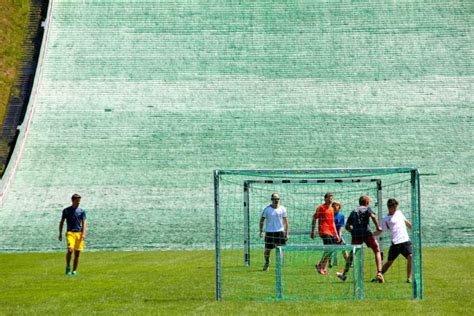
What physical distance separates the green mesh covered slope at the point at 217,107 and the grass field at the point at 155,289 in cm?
357

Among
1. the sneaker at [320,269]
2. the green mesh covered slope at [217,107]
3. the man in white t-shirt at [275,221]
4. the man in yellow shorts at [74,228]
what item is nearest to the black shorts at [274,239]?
the man in white t-shirt at [275,221]

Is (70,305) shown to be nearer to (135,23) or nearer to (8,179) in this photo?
(8,179)

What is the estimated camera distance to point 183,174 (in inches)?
1118

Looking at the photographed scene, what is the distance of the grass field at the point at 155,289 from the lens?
13.1 m

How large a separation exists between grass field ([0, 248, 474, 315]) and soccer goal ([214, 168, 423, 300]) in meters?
0.48

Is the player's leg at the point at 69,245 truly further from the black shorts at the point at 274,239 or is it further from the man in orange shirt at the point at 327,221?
the man in orange shirt at the point at 327,221

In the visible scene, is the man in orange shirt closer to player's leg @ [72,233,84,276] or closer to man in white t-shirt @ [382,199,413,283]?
man in white t-shirt @ [382,199,413,283]

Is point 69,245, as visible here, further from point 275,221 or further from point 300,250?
point 300,250

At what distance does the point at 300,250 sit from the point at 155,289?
255 cm

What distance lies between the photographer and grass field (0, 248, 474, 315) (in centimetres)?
1305

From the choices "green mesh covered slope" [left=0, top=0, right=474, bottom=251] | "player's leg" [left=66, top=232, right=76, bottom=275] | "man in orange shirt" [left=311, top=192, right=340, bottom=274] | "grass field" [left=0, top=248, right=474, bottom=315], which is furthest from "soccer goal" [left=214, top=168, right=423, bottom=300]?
"player's leg" [left=66, top=232, right=76, bottom=275]

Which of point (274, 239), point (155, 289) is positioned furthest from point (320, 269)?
point (155, 289)

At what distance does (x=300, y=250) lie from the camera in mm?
14188

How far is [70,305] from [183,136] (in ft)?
55.3
